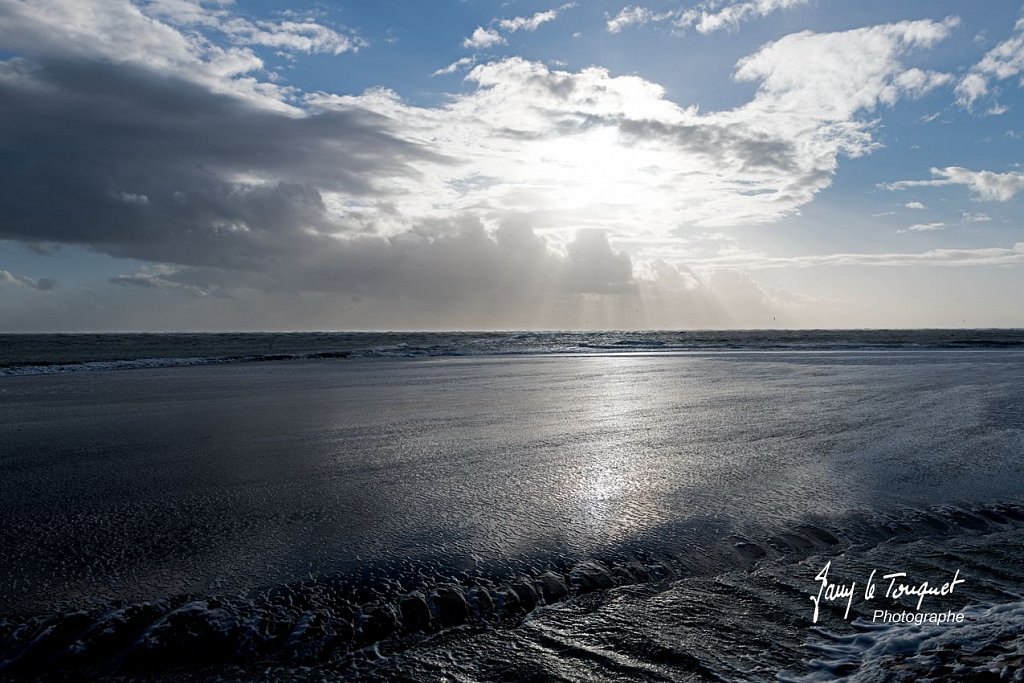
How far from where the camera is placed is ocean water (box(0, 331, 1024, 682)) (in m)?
3.92
